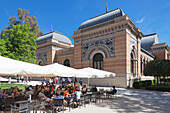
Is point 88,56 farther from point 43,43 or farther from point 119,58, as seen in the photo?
point 43,43

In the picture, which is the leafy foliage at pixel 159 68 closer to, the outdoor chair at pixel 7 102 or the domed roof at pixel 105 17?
the domed roof at pixel 105 17

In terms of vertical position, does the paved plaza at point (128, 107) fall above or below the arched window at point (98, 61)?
below

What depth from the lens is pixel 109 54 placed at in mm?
19125

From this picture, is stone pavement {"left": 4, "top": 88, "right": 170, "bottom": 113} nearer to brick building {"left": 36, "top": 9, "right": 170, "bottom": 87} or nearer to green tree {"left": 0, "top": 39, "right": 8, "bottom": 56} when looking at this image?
brick building {"left": 36, "top": 9, "right": 170, "bottom": 87}

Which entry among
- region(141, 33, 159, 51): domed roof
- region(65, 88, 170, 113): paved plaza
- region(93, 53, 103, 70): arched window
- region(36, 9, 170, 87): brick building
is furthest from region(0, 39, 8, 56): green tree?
region(141, 33, 159, 51): domed roof

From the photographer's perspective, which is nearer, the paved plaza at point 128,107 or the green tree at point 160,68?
the paved plaza at point 128,107

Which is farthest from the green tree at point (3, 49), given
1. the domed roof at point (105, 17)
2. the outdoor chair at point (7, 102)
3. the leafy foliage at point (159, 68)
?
the leafy foliage at point (159, 68)

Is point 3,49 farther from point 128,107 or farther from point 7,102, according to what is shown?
point 128,107

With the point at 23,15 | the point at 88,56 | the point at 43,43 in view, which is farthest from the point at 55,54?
the point at 23,15

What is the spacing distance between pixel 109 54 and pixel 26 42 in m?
11.9

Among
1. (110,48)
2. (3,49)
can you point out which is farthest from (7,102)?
(110,48)

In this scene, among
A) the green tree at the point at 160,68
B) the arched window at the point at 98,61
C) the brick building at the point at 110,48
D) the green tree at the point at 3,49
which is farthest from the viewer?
the arched window at the point at 98,61

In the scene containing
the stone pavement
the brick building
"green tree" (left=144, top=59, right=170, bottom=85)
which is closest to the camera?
the stone pavement

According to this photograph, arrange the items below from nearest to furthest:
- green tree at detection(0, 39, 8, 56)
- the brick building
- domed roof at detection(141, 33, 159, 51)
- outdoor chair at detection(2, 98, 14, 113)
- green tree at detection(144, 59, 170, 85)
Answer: outdoor chair at detection(2, 98, 14, 113) < green tree at detection(0, 39, 8, 56) < green tree at detection(144, 59, 170, 85) < the brick building < domed roof at detection(141, 33, 159, 51)
